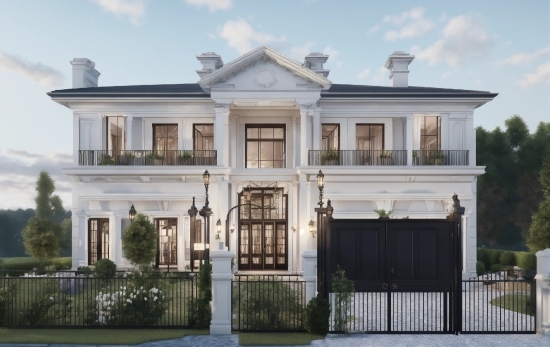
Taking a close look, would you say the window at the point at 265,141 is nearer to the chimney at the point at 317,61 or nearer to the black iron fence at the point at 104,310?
the chimney at the point at 317,61

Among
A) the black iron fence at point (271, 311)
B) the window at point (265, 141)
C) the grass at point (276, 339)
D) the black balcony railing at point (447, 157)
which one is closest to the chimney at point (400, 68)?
the black balcony railing at point (447, 157)

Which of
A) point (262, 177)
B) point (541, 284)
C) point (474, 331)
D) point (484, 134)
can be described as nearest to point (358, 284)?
point (474, 331)

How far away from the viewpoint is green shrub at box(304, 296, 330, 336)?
13.4m

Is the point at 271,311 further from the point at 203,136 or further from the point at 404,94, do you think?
the point at 404,94

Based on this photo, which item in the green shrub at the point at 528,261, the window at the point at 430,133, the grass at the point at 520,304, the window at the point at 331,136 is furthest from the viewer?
the green shrub at the point at 528,261

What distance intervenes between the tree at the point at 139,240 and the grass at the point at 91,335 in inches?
278

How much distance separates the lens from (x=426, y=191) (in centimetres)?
2811

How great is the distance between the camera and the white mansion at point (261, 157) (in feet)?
90.8

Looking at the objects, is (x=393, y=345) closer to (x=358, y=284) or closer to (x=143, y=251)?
(x=358, y=284)

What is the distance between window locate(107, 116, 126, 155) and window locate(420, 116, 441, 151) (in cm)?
1626

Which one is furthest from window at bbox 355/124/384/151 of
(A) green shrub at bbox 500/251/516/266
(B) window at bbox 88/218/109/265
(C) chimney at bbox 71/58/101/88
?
(C) chimney at bbox 71/58/101/88

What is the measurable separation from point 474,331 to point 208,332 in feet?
21.8

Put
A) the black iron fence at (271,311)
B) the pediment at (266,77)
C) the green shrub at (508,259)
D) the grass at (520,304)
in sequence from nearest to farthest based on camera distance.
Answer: the black iron fence at (271,311)
the grass at (520,304)
the pediment at (266,77)
the green shrub at (508,259)

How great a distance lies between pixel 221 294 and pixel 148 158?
16.5 meters
